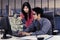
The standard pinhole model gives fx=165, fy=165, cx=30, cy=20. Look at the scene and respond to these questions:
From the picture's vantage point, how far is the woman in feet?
8.68

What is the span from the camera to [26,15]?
268cm

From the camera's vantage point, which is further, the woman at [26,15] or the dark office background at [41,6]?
the dark office background at [41,6]

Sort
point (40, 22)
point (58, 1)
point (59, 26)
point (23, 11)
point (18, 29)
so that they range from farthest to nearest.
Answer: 1. point (58, 1)
2. point (59, 26)
3. point (23, 11)
4. point (40, 22)
5. point (18, 29)


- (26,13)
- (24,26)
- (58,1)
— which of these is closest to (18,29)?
(24,26)

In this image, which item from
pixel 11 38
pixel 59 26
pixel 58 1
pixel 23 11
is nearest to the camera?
pixel 11 38

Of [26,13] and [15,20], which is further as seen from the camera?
[26,13]

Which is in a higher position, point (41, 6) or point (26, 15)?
point (41, 6)

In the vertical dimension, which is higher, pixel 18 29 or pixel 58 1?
pixel 58 1

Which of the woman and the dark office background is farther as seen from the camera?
the dark office background

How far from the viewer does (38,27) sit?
250 cm

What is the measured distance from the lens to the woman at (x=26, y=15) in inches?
104

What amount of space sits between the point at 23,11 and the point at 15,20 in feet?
1.30

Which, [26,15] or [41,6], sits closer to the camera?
[26,15]

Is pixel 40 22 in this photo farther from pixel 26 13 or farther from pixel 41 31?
pixel 26 13
